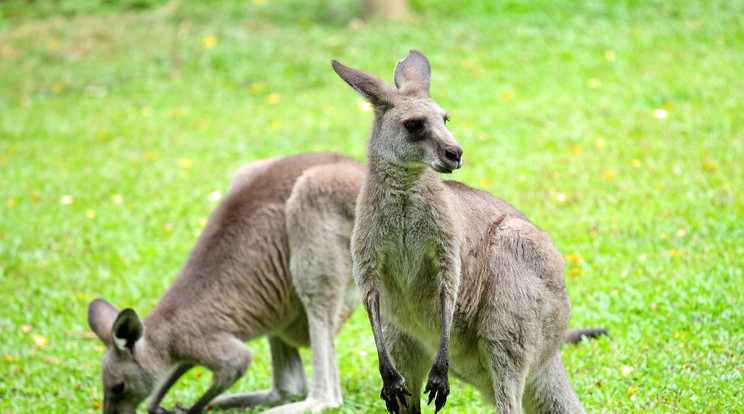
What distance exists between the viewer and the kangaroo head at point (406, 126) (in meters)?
3.20

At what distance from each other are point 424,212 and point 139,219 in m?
5.29

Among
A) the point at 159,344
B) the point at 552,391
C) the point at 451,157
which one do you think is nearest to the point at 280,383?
the point at 159,344

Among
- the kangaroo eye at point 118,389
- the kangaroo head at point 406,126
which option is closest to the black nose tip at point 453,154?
the kangaroo head at point 406,126

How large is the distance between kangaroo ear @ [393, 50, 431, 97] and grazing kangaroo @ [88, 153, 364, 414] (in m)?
1.53

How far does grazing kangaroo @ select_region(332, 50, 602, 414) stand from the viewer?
11.0ft

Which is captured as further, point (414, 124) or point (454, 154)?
point (414, 124)

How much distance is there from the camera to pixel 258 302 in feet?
17.2

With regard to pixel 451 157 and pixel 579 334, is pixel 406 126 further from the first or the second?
pixel 579 334

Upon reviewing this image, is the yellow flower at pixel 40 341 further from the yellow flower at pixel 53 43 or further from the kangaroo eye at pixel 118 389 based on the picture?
the yellow flower at pixel 53 43

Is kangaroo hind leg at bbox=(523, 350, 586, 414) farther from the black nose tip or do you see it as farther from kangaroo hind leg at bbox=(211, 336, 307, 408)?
kangaroo hind leg at bbox=(211, 336, 307, 408)

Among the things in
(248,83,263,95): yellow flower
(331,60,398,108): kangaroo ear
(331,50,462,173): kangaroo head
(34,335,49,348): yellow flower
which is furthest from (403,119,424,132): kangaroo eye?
(248,83,263,95): yellow flower

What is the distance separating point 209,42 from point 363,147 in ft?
16.8

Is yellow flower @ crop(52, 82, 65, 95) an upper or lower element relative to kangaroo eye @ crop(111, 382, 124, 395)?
lower

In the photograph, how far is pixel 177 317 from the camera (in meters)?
5.09
